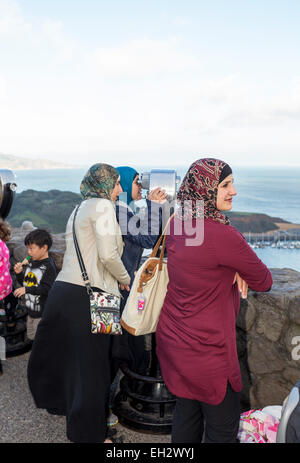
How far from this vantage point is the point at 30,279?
3273 mm

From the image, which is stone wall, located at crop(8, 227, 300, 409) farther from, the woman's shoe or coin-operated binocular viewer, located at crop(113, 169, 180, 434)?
the woman's shoe

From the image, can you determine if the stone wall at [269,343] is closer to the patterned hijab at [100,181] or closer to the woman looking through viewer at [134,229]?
the woman looking through viewer at [134,229]

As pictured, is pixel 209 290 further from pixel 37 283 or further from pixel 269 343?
pixel 37 283

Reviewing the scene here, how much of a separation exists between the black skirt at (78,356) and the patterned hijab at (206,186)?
3.00ft

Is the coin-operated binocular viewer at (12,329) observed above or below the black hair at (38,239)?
below

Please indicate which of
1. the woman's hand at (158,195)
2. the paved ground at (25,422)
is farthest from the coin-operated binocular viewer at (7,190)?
the woman's hand at (158,195)

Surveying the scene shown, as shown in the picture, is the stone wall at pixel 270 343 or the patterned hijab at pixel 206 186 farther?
the stone wall at pixel 270 343

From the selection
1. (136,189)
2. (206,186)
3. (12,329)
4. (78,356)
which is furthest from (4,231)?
(206,186)

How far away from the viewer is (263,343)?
2.63 meters

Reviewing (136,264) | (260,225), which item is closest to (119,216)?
(136,264)

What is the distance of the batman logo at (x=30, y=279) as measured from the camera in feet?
10.7

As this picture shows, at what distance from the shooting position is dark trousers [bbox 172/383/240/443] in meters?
1.66
